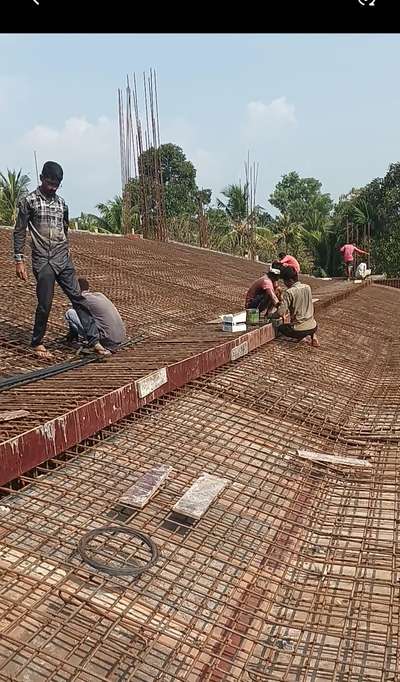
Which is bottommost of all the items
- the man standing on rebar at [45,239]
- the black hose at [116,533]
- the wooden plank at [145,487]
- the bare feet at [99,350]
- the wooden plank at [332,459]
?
the wooden plank at [332,459]

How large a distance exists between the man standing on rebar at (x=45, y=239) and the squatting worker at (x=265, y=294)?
2.23 metres

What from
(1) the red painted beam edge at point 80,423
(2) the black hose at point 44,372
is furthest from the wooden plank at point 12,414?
(2) the black hose at point 44,372

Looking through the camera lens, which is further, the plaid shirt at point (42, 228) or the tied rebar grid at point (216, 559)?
the plaid shirt at point (42, 228)

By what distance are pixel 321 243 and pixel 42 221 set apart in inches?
699

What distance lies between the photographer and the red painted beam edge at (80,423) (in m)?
1.98

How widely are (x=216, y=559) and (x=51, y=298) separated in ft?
6.93

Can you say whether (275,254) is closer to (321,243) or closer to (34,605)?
(321,243)

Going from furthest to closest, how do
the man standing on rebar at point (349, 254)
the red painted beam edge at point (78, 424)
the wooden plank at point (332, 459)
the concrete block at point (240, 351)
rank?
1. the man standing on rebar at point (349, 254)
2. the concrete block at point (240, 351)
3. the wooden plank at point (332, 459)
4. the red painted beam edge at point (78, 424)

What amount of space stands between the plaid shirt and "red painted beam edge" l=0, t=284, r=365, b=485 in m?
1.05

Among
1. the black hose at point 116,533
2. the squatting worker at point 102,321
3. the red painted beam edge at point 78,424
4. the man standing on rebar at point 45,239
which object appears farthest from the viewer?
the squatting worker at point 102,321

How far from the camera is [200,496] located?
6.93 feet

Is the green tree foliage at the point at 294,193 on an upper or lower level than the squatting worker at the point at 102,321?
upper

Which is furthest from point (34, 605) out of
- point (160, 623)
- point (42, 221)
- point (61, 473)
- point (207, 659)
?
point (42, 221)

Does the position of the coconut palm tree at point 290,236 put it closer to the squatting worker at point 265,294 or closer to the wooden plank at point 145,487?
the squatting worker at point 265,294
